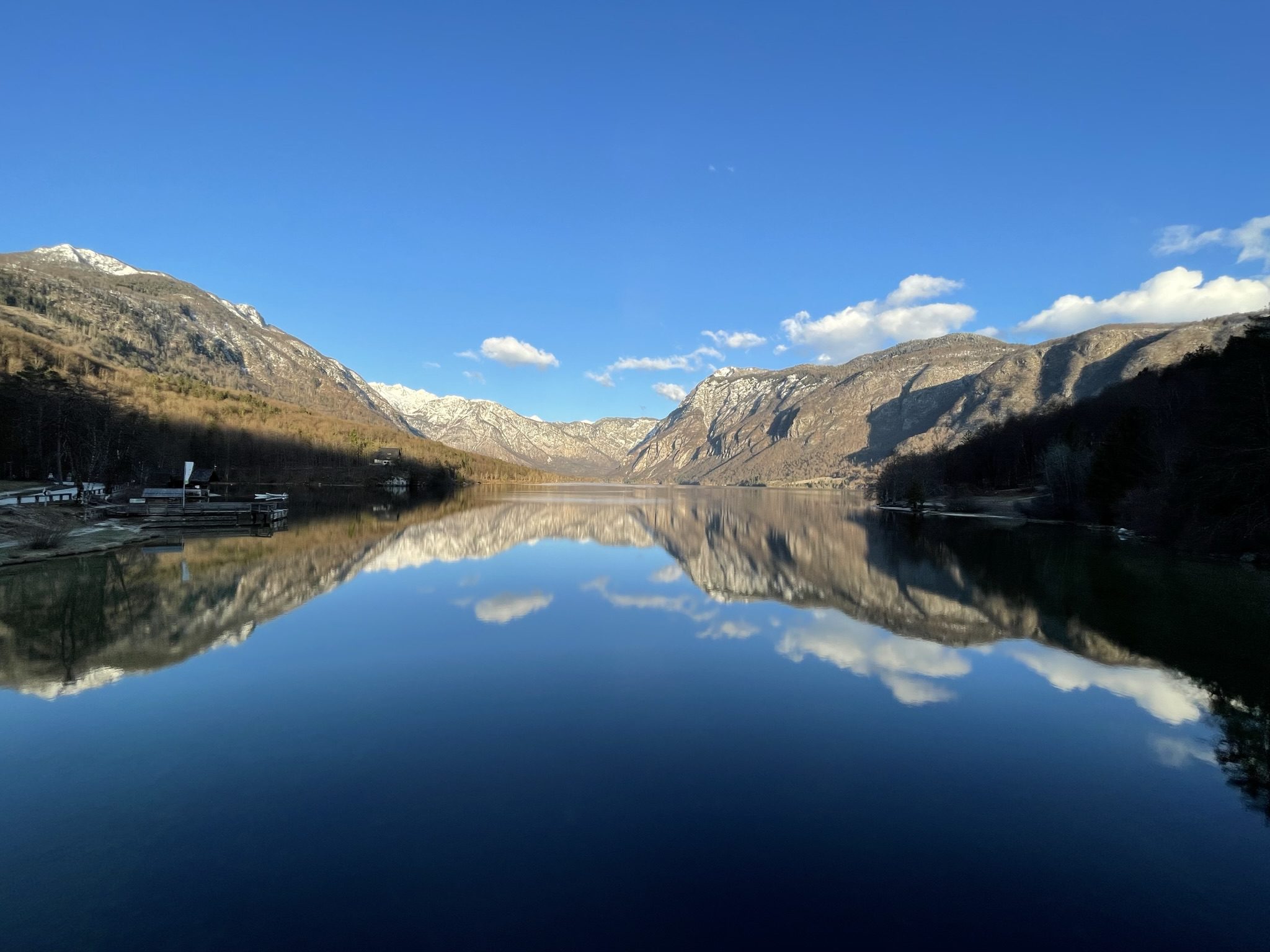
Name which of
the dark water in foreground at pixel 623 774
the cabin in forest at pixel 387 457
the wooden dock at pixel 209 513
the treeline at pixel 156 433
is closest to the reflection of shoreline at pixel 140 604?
the dark water in foreground at pixel 623 774

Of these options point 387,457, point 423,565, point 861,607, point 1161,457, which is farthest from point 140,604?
point 387,457

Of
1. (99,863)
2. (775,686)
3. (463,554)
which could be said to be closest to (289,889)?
(99,863)

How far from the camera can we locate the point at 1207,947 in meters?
5.29

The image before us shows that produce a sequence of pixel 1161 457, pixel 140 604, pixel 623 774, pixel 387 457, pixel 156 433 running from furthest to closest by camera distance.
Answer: pixel 387 457, pixel 156 433, pixel 1161 457, pixel 140 604, pixel 623 774

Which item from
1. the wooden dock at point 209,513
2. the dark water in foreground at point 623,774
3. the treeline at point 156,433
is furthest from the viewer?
the treeline at point 156,433

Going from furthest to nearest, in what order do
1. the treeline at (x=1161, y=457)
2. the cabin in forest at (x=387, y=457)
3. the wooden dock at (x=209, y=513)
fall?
1. the cabin in forest at (x=387, y=457)
2. the wooden dock at (x=209, y=513)
3. the treeline at (x=1161, y=457)

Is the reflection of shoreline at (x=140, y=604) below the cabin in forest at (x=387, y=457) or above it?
below

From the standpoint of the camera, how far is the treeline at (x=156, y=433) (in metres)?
68.2

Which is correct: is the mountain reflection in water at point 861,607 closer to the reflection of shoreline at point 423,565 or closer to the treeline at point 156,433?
the reflection of shoreline at point 423,565

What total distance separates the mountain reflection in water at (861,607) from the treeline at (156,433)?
37773 mm

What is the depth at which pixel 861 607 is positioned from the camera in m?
21.2

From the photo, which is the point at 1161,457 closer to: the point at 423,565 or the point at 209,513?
the point at 423,565

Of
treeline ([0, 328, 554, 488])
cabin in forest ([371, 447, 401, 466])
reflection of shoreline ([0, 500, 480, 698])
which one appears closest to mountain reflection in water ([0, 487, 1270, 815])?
reflection of shoreline ([0, 500, 480, 698])

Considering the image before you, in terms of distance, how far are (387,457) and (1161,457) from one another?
5518 inches
